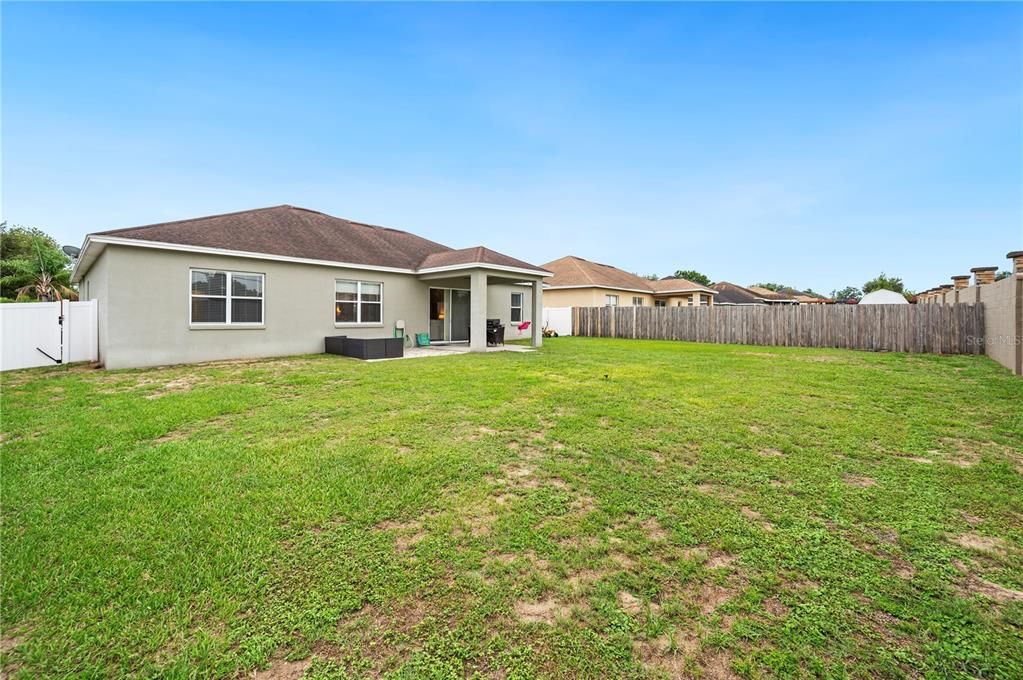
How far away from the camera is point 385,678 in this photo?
1707 millimetres

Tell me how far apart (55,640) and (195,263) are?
36.3ft

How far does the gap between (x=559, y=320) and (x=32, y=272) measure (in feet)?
108

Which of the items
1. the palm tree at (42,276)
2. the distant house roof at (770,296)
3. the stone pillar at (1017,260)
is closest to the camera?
the stone pillar at (1017,260)

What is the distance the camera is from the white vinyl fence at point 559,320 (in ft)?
77.3

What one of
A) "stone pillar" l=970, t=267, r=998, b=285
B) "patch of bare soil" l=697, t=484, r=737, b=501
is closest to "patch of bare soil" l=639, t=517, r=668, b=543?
"patch of bare soil" l=697, t=484, r=737, b=501

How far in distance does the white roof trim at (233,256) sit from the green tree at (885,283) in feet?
225

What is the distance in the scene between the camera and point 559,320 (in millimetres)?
23828

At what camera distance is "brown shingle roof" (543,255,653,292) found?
26683mm

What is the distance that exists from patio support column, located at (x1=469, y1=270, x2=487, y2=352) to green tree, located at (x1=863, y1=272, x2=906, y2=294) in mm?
69795

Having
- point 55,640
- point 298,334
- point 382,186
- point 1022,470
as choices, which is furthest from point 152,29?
point 1022,470

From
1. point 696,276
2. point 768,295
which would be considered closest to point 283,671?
point 768,295

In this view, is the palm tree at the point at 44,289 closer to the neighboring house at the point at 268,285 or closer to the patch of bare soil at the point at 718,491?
the neighboring house at the point at 268,285

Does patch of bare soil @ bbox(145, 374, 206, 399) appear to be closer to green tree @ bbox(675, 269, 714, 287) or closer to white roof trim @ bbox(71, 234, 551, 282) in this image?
white roof trim @ bbox(71, 234, 551, 282)

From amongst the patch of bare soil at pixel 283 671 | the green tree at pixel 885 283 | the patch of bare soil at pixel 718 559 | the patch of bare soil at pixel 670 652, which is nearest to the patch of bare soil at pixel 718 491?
the patch of bare soil at pixel 718 559
